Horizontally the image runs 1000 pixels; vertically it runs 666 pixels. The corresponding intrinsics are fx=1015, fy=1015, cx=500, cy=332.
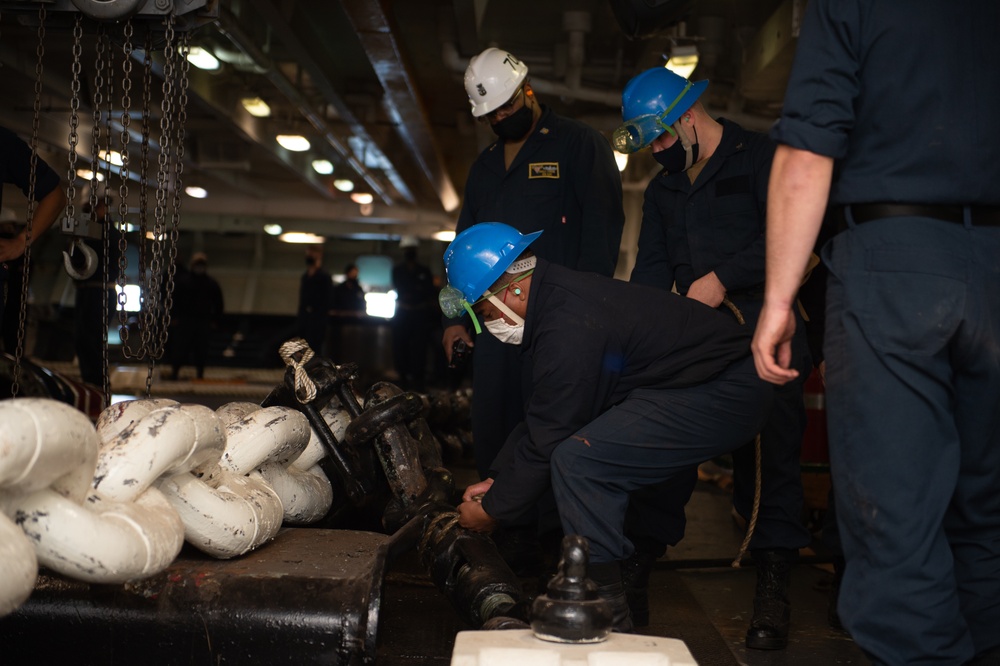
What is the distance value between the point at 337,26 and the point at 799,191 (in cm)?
899

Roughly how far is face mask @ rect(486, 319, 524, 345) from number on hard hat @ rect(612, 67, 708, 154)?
0.82m

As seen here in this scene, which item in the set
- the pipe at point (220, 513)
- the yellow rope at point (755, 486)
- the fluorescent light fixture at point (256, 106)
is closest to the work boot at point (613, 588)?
the yellow rope at point (755, 486)

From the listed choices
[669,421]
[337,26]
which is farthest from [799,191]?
[337,26]

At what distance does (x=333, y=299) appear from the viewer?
15898 mm

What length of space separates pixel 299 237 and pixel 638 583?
894 inches

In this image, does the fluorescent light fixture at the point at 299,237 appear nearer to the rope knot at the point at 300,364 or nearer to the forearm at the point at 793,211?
the rope knot at the point at 300,364

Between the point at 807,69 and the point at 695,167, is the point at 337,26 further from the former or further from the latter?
the point at 807,69

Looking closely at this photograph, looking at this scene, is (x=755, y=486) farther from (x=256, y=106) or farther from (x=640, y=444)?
(x=256, y=106)

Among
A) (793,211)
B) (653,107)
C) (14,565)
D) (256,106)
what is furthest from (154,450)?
(256,106)

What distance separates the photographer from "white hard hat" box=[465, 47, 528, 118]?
14.4 feet

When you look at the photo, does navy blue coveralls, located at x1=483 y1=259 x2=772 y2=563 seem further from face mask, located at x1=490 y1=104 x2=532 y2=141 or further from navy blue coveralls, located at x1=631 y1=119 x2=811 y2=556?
face mask, located at x1=490 y1=104 x2=532 y2=141

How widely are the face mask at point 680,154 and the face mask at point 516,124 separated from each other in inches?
40.5

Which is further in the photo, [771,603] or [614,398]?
[771,603]

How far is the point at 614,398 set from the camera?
299 centimetres
